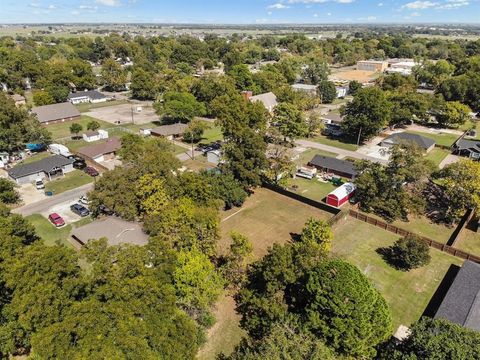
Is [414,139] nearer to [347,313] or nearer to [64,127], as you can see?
[347,313]

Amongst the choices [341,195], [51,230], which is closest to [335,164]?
[341,195]

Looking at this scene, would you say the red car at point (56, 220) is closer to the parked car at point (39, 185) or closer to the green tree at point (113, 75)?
A: the parked car at point (39, 185)

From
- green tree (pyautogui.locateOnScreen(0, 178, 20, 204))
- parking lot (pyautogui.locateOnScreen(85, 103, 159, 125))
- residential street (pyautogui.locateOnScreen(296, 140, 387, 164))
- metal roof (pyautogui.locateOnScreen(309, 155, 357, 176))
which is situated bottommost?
parking lot (pyautogui.locateOnScreen(85, 103, 159, 125))

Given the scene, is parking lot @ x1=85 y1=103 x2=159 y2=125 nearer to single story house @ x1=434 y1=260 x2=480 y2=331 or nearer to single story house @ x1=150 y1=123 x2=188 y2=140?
single story house @ x1=150 y1=123 x2=188 y2=140

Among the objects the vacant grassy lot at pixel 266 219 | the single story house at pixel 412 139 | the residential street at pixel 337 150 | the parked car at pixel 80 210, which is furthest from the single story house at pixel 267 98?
the parked car at pixel 80 210

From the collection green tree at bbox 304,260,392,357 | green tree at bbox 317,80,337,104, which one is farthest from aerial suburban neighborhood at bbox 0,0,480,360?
green tree at bbox 317,80,337,104

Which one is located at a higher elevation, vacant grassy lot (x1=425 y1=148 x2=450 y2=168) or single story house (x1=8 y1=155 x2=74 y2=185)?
single story house (x1=8 y1=155 x2=74 y2=185)
